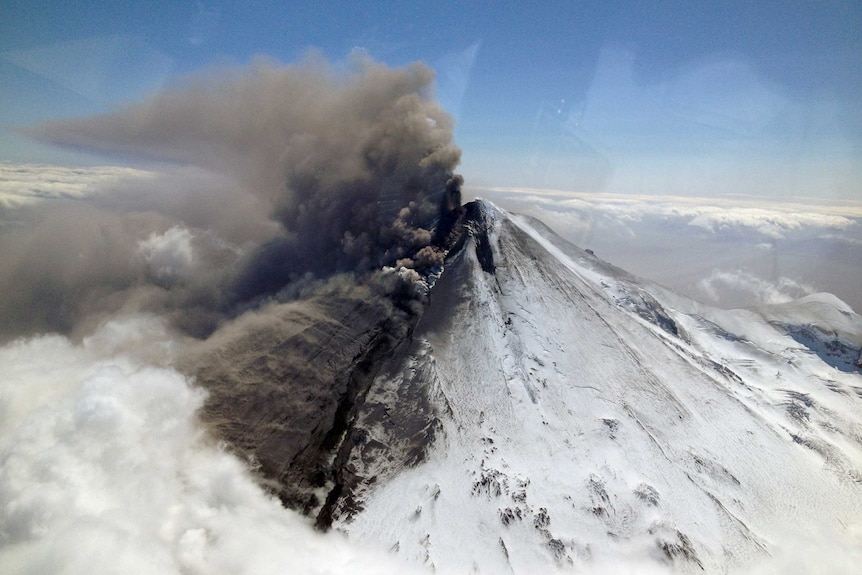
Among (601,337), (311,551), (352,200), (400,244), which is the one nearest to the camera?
(311,551)

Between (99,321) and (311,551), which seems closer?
(311,551)

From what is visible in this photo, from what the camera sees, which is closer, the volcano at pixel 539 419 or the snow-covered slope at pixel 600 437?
the snow-covered slope at pixel 600 437

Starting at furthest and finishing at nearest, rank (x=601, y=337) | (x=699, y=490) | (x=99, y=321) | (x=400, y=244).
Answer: (x=400, y=244) → (x=99, y=321) → (x=601, y=337) → (x=699, y=490)

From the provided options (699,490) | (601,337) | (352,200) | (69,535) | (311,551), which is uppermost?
(352,200)

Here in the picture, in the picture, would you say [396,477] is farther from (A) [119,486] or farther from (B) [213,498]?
(A) [119,486]

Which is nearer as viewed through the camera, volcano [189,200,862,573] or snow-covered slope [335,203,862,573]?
snow-covered slope [335,203,862,573]

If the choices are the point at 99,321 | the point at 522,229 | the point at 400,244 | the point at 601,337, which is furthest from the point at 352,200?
the point at 601,337

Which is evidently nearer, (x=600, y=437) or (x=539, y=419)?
(x=600, y=437)

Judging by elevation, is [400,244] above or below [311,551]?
above
